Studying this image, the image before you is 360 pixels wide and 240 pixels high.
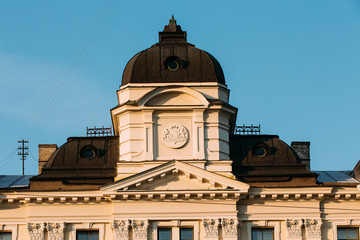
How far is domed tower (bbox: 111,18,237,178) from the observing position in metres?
58.1

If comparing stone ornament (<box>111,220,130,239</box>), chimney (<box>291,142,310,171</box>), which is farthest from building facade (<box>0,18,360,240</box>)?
chimney (<box>291,142,310,171</box>)

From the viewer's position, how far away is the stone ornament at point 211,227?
5653cm

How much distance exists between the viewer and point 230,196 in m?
56.7

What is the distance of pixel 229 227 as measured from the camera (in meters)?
56.7

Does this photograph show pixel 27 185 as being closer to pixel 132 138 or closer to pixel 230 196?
pixel 132 138

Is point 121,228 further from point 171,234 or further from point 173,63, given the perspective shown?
point 173,63

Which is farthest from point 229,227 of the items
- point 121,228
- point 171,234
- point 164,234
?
point 121,228

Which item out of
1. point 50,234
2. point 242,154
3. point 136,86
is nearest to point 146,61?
point 136,86

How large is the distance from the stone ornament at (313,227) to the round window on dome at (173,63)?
11.4 m

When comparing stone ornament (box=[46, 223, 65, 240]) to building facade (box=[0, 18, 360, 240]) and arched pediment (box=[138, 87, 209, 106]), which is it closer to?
building facade (box=[0, 18, 360, 240])

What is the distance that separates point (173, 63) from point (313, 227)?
12188 mm

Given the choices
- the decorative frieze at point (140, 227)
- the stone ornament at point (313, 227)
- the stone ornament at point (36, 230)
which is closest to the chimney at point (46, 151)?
the stone ornament at point (36, 230)

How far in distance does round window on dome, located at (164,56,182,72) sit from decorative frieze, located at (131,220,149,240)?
29.9 ft

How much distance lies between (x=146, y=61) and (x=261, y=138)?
7883 mm
